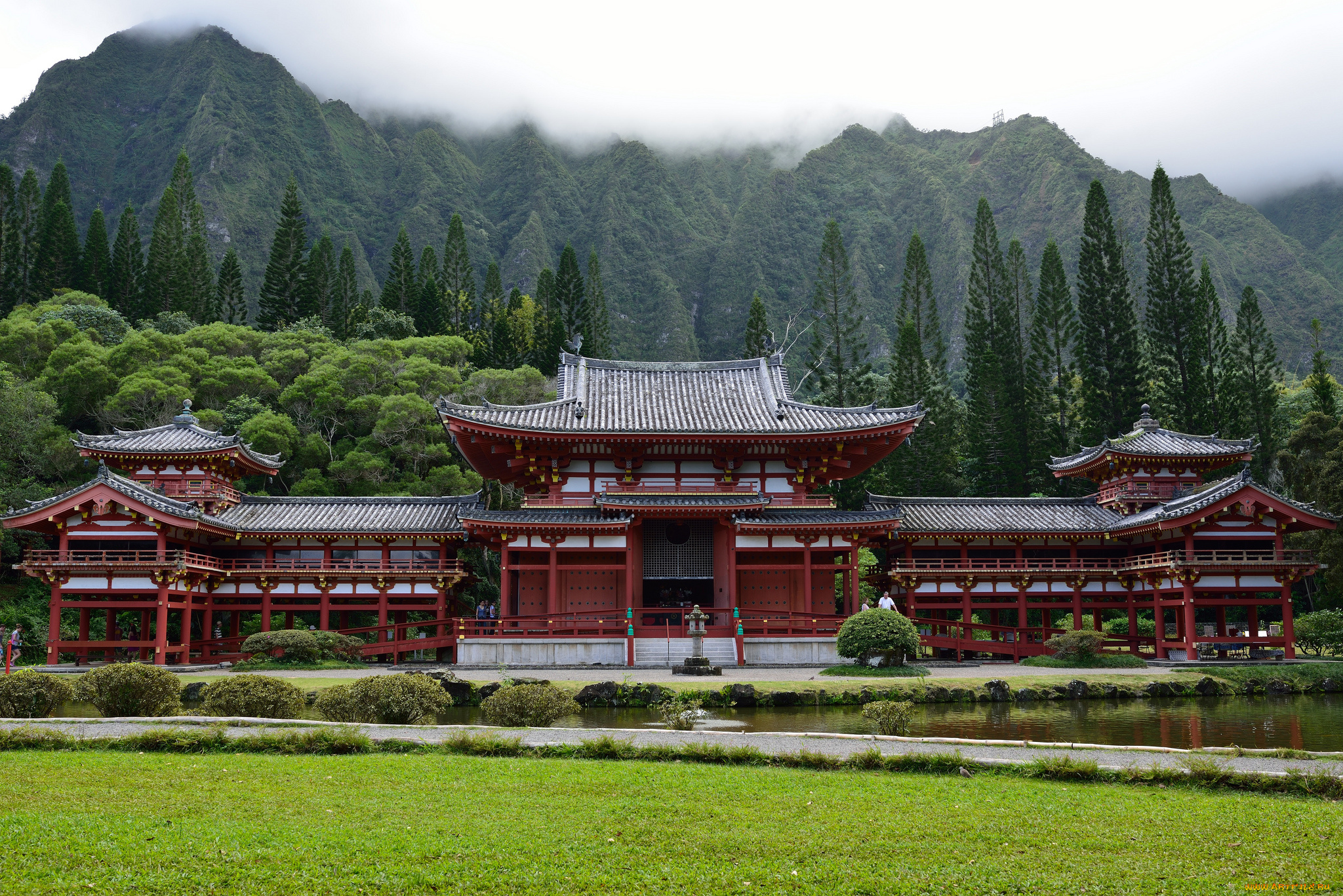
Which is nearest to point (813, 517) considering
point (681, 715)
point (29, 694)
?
point (681, 715)

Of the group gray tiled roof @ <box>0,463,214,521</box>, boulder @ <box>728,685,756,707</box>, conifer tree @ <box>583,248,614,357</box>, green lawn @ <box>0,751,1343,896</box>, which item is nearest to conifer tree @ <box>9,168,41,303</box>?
conifer tree @ <box>583,248,614,357</box>

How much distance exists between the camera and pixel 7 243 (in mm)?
56812

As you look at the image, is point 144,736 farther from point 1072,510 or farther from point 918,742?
point 1072,510

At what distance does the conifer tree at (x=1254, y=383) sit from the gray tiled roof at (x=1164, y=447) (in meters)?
13.3

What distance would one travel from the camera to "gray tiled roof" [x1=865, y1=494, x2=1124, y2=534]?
30.1m

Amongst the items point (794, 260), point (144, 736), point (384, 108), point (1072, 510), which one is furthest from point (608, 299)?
point (144, 736)

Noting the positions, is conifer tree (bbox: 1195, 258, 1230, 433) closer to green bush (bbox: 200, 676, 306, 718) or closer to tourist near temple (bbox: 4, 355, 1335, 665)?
tourist near temple (bbox: 4, 355, 1335, 665)

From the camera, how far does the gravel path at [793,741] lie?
33.6 ft

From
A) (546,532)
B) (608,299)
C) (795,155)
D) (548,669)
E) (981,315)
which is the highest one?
(795,155)

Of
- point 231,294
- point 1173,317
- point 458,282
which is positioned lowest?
point 1173,317

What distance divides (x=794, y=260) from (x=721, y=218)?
58.7 ft

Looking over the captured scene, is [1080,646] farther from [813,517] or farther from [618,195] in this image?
[618,195]

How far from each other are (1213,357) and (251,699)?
45727mm

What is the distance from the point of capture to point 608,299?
10038 centimetres
